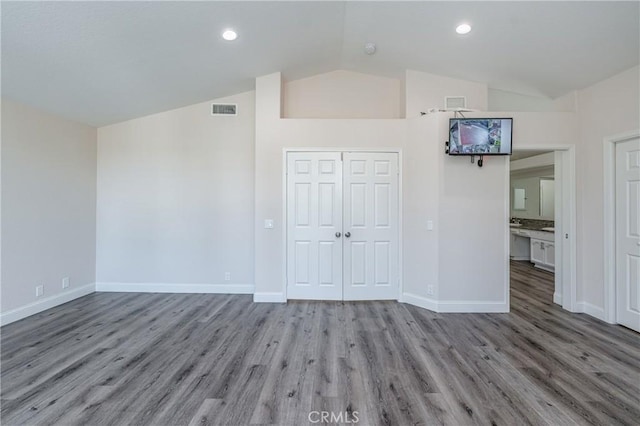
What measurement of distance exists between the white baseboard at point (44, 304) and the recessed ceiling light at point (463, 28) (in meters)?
6.14

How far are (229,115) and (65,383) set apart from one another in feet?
12.4

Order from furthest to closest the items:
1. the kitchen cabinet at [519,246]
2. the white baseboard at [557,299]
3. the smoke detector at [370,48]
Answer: the kitchen cabinet at [519,246]
the white baseboard at [557,299]
the smoke detector at [370,48]

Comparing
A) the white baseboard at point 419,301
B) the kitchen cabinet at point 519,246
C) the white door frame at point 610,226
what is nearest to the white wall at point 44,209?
the white baseboard at point 419,301

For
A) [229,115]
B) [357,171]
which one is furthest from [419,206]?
[229,115]

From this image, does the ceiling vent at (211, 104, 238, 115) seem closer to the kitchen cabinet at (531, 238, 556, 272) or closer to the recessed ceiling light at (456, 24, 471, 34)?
the recessed ceiling light at (456, 24, 471, 34)

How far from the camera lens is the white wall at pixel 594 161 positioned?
3.25 metres

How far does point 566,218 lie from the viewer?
3.80 meters

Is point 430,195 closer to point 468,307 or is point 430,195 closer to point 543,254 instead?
point 468,307

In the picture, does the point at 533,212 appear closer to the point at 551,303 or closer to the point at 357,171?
the point at 551,303

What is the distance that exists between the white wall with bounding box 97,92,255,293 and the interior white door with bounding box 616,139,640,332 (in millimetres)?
4855

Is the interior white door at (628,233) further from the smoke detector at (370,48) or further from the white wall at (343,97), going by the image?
the smoke detector at (370,48)

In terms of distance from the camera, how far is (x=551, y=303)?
4039 mm

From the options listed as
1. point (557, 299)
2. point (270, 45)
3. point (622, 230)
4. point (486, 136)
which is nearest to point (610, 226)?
point (622, 230)

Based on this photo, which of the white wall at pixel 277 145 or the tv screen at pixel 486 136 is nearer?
the tv screen at pixel 486 136
